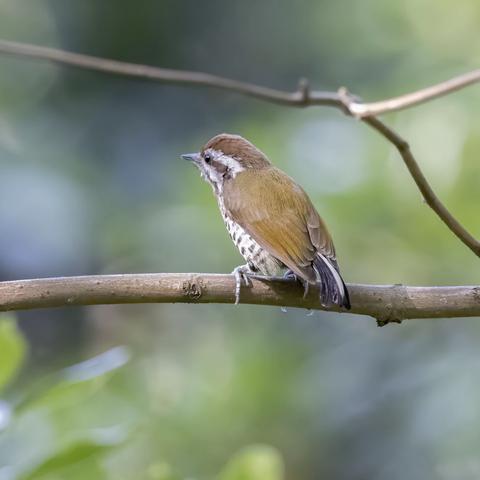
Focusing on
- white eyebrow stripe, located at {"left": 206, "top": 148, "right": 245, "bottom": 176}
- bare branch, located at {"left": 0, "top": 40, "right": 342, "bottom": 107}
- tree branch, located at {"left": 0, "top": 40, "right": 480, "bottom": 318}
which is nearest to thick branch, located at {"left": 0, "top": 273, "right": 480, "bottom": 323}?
tree branch, located at {"left": 0, "top": 40, "right": 480, "bottom": 318}

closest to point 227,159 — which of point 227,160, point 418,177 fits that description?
point 227,160

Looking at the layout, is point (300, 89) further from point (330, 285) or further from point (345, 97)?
point (330, 285)

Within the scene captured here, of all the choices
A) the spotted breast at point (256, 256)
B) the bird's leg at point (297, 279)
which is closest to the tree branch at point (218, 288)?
the bird's leg at point (297, 279)

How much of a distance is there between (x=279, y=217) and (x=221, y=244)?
44.0 inches

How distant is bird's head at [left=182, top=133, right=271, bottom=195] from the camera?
10.1 feet

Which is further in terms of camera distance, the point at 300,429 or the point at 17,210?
the point at 17,210

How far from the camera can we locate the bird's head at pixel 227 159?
3070 mm

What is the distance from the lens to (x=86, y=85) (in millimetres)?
5355

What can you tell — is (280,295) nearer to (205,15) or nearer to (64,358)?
(64,358)

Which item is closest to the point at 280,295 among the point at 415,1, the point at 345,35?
the point at 415,1

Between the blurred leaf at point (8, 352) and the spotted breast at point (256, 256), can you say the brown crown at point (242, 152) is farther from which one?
the blurred leaf at point (8, 352)

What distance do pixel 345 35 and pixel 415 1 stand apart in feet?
1.76

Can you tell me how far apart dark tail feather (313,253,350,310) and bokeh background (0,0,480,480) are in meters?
0.37

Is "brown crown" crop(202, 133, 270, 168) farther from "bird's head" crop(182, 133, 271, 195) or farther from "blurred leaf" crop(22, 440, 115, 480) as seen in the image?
"blurred leaf" crop(22, 440, 115, 480)
